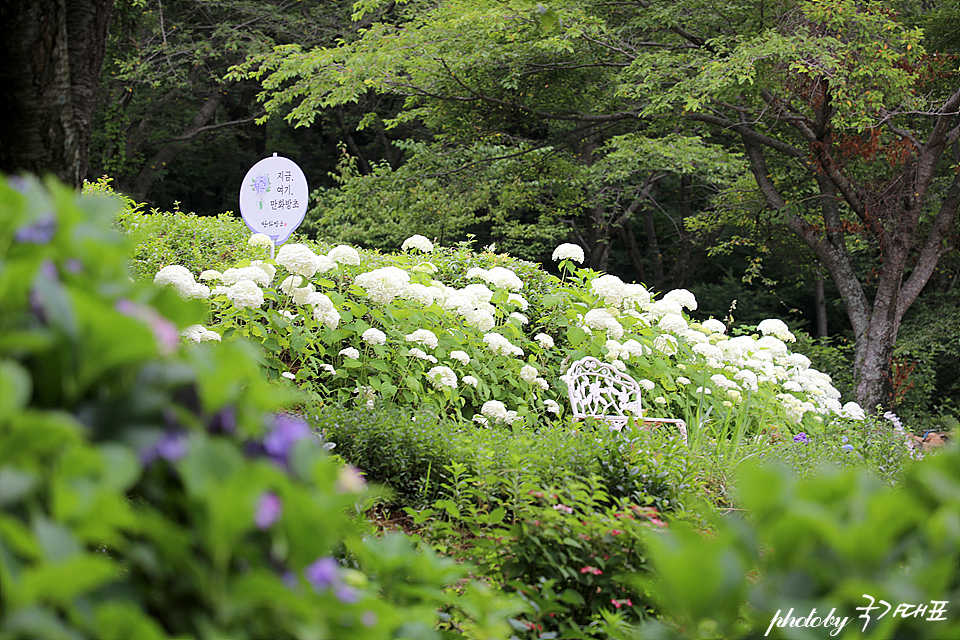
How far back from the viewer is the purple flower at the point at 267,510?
0.69 meters

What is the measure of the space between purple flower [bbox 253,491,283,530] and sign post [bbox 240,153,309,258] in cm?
570

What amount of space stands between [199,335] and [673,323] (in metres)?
3.60

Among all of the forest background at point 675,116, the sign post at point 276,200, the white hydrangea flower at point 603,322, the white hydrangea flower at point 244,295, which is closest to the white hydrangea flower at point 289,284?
Answer: the white hydrangea flower at point 244,295

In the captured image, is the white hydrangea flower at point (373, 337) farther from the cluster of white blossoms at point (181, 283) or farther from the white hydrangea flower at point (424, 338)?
the cluster of white blossoms at point (181, 283)

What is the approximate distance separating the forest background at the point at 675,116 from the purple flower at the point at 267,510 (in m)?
6.74

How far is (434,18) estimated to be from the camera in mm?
10086

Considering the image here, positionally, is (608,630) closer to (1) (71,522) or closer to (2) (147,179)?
(1) (71,522)

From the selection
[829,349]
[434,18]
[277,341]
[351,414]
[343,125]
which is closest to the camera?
[351,414]

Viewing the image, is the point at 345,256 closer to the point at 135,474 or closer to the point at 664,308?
the point at 664,308

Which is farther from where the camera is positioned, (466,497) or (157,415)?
(466,497)

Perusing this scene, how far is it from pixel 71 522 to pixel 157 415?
0.13 meters

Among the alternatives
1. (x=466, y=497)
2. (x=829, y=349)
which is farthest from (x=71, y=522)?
(x=829, y=349)

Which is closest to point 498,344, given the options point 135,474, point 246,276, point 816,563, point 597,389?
point 597,389

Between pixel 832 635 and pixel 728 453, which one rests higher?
pixel 832 635
